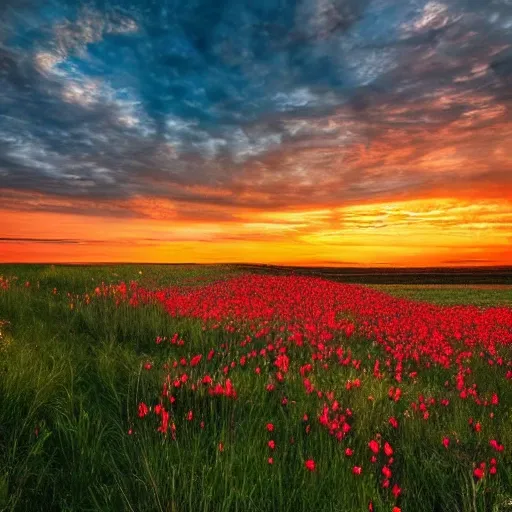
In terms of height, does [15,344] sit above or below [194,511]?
above

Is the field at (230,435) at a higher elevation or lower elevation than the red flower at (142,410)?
lower

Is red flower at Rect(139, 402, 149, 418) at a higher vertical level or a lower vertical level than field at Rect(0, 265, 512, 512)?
higher

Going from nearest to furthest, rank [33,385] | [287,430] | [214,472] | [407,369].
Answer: [214,472], [287,430], [33,385], [407,369]

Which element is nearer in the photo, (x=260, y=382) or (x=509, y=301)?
(x=260, y=382)

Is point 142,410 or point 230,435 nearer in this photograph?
point 230,435

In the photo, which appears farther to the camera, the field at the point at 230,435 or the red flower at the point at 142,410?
the red flower at the point at 142,410

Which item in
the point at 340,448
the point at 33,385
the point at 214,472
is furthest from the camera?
the point at 33,385

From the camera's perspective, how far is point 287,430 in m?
4.11

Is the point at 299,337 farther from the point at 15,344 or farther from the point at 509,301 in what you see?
the point at 509,301

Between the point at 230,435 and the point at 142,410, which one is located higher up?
the point at 142,410

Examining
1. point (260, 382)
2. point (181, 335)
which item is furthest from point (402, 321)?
point (260, 382)

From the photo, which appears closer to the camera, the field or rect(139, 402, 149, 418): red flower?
the field

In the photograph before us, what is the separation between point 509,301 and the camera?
23000 millimetres

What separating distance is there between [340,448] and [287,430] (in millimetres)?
529
